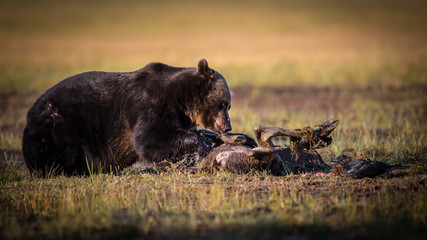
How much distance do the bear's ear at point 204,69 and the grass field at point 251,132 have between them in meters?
1.63

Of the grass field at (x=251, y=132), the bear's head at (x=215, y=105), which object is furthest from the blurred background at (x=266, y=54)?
the bear's head at (x=215, y=105)

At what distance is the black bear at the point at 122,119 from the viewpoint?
777 cm

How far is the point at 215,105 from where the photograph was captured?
8281mm

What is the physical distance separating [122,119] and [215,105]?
149cm

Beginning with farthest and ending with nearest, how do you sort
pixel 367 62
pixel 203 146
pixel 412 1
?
pixel 412 1 < pixel 367 62 < pixel 203 146

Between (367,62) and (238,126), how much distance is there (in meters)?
16.3

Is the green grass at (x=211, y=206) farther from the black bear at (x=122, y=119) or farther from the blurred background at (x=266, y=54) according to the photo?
the blurred background at (x=266, y=54)

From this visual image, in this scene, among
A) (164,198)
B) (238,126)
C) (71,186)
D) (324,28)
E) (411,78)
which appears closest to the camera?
(164,198)

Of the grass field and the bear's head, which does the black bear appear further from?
the grass field

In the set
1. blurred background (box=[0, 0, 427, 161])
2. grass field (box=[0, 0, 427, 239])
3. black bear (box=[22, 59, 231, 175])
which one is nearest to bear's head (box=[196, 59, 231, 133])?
black bear (box=[22, 59, 231, 175])

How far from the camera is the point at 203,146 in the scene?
7898 mm

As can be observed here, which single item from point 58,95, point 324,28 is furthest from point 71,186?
point 324,28

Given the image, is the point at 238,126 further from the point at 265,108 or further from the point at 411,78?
the point at 411,78

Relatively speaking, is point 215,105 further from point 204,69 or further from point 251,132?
point 251,132
